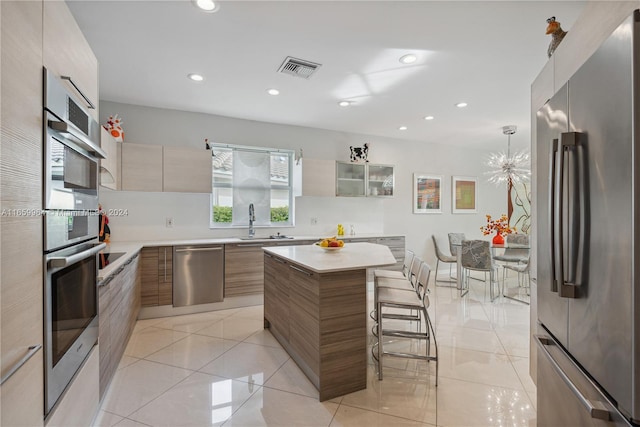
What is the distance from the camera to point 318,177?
490cm

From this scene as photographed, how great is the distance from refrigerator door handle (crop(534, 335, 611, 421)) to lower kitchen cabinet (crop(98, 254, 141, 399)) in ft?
7.70

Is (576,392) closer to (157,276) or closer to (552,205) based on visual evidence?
(552,205)

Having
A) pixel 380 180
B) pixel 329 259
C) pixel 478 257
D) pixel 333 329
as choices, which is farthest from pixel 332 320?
pixel 380 180

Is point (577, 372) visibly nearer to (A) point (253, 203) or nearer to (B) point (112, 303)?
(B) point (112, 303)

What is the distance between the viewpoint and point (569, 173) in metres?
1.12

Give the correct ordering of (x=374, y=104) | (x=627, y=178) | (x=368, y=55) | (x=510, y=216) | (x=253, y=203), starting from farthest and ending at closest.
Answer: (x=510, y=216) → (x=253, y=203) → (x=374, y=104) → (x=368, y=55) → (x=627, y=178)

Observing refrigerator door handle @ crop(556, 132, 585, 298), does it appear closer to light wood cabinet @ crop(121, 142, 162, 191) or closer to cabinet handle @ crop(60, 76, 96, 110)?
cabinet handle @ crop(60, 76, 96, 110)

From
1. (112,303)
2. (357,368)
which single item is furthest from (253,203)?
(357,368)

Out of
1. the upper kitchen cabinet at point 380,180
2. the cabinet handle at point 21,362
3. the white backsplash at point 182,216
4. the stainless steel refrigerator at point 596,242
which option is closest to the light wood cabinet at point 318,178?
the white backsplash at point 182,216

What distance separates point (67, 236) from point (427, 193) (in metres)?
6.00

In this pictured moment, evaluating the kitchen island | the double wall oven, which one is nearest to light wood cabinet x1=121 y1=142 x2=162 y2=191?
the double wall oven

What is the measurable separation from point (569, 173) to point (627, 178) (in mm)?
309

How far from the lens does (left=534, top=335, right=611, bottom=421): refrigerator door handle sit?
92 cm

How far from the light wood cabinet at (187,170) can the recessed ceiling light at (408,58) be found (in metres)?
2.72
